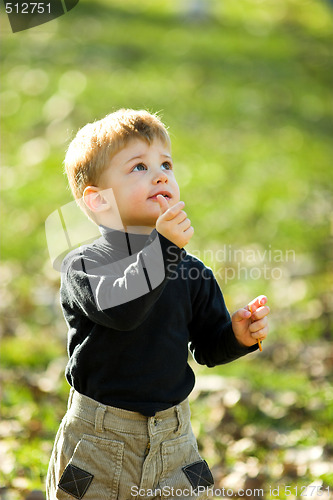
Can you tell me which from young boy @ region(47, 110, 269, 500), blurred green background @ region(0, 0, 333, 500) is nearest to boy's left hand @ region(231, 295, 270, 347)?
young boy @ region(47, 110, 269, 500)

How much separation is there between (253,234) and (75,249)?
188 inches

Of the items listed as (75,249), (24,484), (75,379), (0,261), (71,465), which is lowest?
(0,261)

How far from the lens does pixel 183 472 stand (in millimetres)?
2496

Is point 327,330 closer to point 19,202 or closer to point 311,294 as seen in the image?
point 311,294

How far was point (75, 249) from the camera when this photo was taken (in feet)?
8.34

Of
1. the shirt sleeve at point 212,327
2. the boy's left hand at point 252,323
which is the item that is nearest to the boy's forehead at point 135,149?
the shirt sleeve at point 212,327

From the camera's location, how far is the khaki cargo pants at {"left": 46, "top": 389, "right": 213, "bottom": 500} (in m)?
2.41

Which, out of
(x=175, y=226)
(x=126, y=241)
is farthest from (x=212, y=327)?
(x=175, y=226)

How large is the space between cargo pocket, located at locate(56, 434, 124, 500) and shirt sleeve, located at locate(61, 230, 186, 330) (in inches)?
18.7

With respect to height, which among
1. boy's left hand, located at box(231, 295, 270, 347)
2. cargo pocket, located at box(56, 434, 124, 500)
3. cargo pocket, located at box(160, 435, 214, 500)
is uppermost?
boy's left hand, located at box(231, 295, 270, 347)

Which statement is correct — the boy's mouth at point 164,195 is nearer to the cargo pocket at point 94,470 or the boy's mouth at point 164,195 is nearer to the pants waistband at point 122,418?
the pants waistband at point 122,418

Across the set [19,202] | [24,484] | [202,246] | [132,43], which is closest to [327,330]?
[202,246]

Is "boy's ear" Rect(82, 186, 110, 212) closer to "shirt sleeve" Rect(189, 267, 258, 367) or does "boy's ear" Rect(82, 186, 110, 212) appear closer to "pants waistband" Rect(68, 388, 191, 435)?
"shirt sleeve" Rect(189, 267, 258, 367)

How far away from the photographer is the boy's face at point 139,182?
Answer: 245 centimetres
